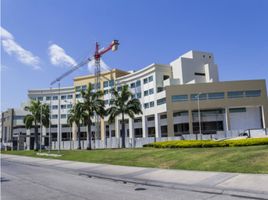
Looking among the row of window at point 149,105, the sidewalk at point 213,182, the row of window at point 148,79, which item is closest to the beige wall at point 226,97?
the row of window at point 149,105

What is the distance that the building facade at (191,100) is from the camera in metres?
A: 63.3

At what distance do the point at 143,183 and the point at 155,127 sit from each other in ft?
196

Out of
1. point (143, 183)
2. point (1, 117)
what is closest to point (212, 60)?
point (143, 183)

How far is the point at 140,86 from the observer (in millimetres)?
79625

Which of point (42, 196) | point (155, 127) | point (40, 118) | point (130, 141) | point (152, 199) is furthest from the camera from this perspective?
point (155, 127)

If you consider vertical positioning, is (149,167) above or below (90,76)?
below

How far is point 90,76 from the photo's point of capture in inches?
3814

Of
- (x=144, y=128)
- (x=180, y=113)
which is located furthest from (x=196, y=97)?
(x=144, y=128)

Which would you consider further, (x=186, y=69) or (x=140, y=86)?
(x=140, y=86)

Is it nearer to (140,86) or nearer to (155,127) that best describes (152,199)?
(155,127)

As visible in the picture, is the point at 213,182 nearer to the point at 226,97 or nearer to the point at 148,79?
the point at 226,97

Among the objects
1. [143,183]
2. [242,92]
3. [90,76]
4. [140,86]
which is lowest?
[143,183]

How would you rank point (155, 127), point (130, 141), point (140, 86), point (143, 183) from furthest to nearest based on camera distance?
1. point (140, 86)
2. point (155, 127)
3. point (130, 141)
4. point (143, 183)

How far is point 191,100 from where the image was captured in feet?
210
